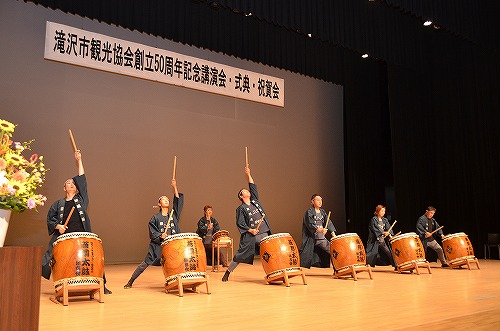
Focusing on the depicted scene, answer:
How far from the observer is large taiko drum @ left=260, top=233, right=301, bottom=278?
4.40 m

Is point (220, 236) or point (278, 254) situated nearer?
point (278, 254)

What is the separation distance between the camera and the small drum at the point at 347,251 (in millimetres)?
4938

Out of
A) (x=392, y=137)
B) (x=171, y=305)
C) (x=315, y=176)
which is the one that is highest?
(x=392, y=137)

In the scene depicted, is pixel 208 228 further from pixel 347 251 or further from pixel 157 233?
pixel 157 233

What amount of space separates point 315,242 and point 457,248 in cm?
208

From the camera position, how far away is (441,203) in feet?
28.6

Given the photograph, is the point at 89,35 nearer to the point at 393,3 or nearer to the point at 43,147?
the point at 43,147

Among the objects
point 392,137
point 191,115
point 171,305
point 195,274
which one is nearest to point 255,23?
point 191,115

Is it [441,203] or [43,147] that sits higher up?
[43,147]

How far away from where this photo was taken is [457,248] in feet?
20.2

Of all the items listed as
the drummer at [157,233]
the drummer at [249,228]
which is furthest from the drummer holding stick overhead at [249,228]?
the drummer at [157,233]

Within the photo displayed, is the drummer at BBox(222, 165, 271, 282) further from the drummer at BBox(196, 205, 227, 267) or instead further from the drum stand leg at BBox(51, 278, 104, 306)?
the drummer at BBox(196, 205, 227, 267)

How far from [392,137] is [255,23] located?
3003 millimetres

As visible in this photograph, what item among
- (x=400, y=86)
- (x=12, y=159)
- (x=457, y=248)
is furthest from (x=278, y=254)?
(x=400, y=86)
